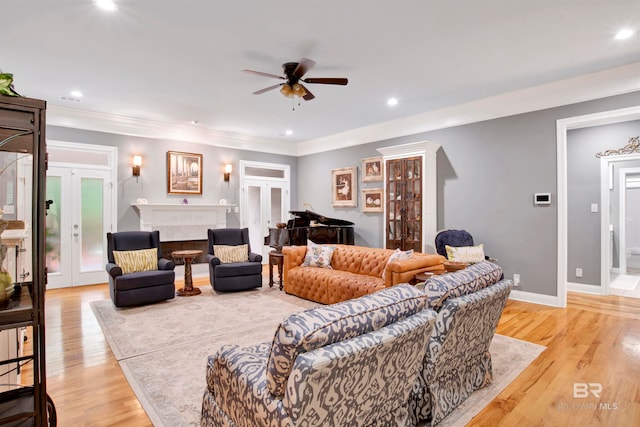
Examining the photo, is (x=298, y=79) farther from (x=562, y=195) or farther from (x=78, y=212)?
(x=78, y=212)

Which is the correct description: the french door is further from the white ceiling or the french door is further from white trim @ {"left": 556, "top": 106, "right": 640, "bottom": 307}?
white trim @ {"left": 556, "top": 106, "right": 640, "bottom": 307}

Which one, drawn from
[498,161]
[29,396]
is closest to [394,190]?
[498,161]

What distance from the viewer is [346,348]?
129 centimetres

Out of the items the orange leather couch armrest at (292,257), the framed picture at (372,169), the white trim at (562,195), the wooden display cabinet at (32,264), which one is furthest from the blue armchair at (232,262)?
the white trim at (562,195)

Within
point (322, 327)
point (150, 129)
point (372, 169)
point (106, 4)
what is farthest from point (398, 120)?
point (322, 327)

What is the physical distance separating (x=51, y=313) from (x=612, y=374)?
5.84m

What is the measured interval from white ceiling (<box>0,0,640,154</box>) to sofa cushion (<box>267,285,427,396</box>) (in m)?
2.39

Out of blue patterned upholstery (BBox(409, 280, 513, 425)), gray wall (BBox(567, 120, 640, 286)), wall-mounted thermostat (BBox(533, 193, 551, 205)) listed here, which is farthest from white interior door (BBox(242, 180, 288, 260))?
blue patterned upholstery (BBox(409, 280, 513, 425))

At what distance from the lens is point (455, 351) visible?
6.85ft

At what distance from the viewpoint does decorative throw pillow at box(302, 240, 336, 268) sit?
5070 millimetres

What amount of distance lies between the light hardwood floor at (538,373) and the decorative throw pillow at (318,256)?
2.38 meters

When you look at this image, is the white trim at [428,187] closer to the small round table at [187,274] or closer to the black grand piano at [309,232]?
the black grand piano at [309,232]

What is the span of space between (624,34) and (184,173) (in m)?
6.56

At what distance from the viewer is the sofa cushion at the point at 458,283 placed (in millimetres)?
1907
